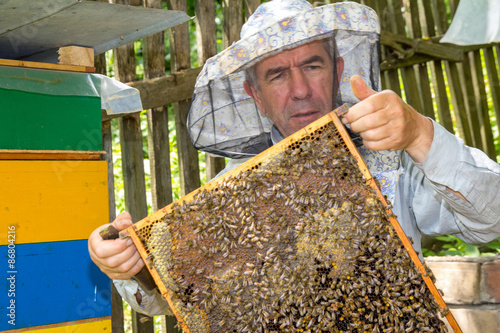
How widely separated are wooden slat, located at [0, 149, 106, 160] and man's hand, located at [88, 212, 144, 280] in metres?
0.63

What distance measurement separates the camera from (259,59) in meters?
2.92

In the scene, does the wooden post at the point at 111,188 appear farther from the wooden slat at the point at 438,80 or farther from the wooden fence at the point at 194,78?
the wooden slat at the point at 438,80

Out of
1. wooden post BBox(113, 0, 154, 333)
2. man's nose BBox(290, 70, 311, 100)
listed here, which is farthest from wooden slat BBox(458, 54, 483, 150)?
wooden post BBox(113, 0, 154, 333)

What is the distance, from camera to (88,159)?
2885 millimetres

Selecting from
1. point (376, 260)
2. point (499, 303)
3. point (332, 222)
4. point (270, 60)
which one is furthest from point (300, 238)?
point (499, 303)

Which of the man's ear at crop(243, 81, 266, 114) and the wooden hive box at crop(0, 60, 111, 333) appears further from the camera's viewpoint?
the man's ear at crop(243, 81, 266, 114)

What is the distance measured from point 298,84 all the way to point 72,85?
1.28 meters

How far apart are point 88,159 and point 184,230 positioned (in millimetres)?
1030

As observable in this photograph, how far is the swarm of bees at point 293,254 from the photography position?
2.01 m

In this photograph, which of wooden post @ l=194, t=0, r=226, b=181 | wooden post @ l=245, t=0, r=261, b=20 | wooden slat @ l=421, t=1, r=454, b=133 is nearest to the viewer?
wooden post @ l=194, t=0, r=226, b=181

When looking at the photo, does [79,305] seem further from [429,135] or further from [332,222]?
[429,135]

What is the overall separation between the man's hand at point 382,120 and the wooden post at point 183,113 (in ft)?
7.92

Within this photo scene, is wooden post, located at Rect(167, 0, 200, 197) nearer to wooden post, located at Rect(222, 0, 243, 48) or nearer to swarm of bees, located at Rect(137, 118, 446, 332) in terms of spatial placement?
wooden post, located at Rect(222, 0, 243, 48)

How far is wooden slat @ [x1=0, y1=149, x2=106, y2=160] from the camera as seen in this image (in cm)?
264
